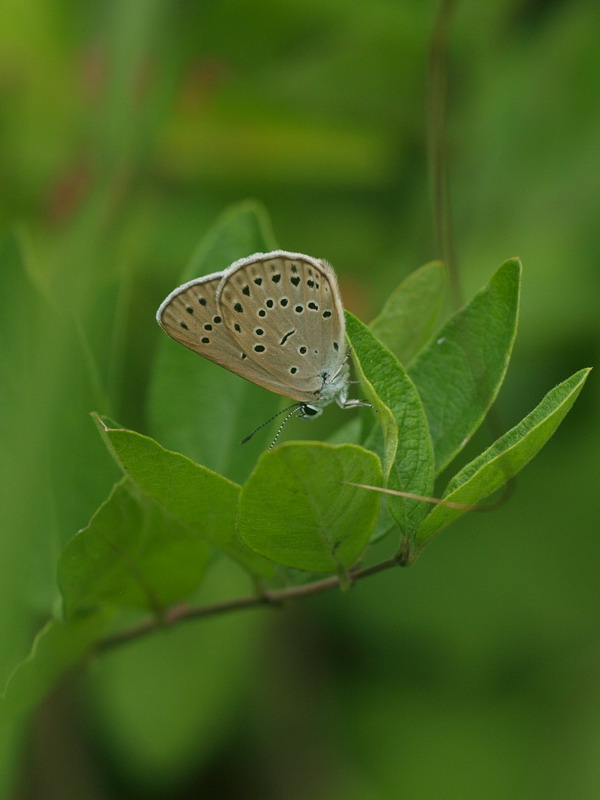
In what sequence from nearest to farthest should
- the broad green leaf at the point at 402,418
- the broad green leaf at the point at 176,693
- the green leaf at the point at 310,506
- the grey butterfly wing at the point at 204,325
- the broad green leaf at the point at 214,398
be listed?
the green leaf at the point at 310,506
the broad green leaf at the point at 402,418
the grey butterfly wing at the point at 204,325
the broad green leaf at the point at 214,398
the broad green leaf at the point at 176,693

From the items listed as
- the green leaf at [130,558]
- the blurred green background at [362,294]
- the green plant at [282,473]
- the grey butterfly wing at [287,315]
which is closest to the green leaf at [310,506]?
the green plant at [282,473]

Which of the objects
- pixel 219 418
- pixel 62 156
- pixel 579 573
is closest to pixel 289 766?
pixel 579 573

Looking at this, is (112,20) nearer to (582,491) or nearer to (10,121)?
(10,121)

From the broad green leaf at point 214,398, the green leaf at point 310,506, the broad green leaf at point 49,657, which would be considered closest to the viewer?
the green leaf at point 310,506

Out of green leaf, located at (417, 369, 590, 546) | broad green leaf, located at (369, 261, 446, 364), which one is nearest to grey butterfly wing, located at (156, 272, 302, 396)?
broad green leaf, located at (369, 261, 446, 364)

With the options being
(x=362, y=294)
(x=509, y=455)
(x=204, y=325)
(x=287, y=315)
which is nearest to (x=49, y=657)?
(x=204, y=325)

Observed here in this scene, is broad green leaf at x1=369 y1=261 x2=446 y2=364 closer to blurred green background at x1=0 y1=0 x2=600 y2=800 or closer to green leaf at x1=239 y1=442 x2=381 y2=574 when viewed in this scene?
green leaf at x1=239 y1=442 x2=381 y2=574

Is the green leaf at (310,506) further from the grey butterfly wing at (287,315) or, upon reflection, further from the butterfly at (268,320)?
the grey butterfly wing at (287,315)
